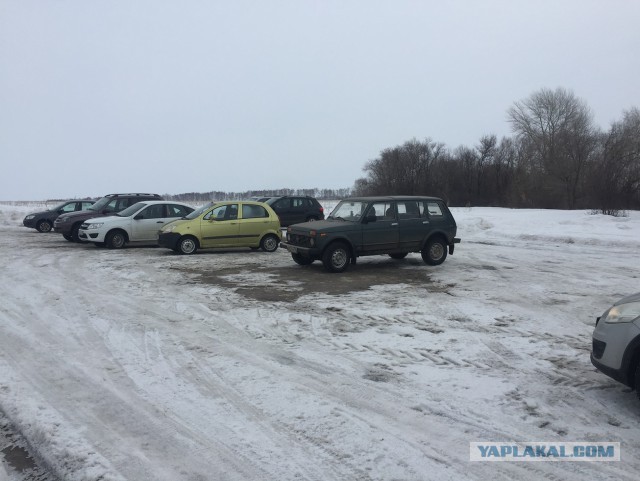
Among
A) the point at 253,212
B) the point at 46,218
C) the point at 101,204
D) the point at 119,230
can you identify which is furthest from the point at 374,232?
the point at 46,218

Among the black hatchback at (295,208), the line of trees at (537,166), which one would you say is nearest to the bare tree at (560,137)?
the line of trees at (537,166)

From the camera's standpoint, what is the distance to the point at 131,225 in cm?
1691

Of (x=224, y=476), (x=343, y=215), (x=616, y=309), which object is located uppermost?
(x=343, y=215)

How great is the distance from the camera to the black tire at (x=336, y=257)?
11.5 m

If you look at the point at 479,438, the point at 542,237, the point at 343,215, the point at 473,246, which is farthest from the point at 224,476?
the point at 542,237

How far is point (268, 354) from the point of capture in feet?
19.2

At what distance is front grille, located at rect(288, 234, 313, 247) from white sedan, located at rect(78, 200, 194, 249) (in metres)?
6.64

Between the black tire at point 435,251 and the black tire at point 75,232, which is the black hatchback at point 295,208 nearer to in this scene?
the black tire at point 75,232

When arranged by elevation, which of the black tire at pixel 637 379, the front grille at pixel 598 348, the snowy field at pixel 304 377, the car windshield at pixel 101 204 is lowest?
the snowy field at pixel 304 377

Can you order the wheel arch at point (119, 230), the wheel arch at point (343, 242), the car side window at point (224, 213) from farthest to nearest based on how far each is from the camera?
1. the wheel arch at point (119, 230)
2. the car side window at point (224, 213)
3. the wheel arch at point (343, 242)

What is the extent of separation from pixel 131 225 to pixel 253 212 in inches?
177

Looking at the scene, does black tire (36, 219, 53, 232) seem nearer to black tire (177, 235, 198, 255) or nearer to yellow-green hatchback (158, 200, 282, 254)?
yellow-green hatchback (158, 200, 282, 254)

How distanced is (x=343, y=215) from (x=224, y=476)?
935cm

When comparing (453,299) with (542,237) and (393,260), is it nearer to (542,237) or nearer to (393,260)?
(393,260)
